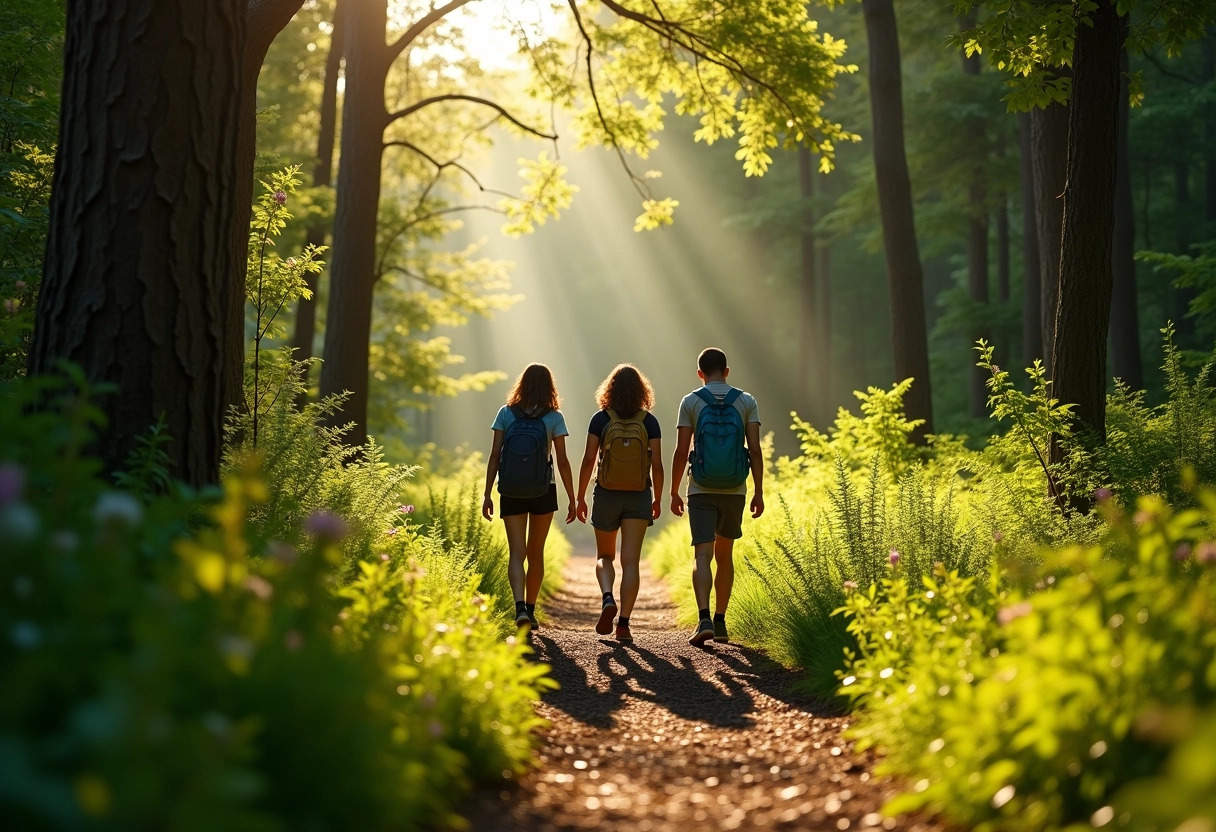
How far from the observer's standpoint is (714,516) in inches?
295

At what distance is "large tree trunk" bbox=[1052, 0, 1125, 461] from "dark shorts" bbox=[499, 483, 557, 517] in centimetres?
357

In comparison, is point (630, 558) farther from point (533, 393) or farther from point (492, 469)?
point (533, 393)

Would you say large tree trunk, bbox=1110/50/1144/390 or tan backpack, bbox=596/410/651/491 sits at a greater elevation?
large tree trunk, bbox=1110/50/1144/390

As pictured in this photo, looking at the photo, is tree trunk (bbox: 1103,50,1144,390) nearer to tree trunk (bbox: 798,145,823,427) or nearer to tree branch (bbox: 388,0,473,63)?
tree branch (bbox: 388,0,473,63)

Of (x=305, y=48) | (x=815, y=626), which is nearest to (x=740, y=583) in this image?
(x=815, y=626)

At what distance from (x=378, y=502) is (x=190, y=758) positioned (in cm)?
480

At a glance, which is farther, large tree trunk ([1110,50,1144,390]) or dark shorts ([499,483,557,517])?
large tree trunk ([1110,50,1144,390])

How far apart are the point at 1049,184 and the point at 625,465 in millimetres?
5826

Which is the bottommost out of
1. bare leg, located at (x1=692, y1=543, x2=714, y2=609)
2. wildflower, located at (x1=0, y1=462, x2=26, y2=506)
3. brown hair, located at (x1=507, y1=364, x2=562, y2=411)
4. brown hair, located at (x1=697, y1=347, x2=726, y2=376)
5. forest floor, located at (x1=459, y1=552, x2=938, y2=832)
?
forest floor, located at (x1=459, y1=552, x2=938, y2=832)

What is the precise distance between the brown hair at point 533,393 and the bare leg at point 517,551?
0.82 m

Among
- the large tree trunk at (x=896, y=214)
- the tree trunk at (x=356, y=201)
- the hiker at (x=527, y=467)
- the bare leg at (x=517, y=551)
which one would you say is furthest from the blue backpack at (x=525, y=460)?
the large tree trunk at (x=896, y=214)

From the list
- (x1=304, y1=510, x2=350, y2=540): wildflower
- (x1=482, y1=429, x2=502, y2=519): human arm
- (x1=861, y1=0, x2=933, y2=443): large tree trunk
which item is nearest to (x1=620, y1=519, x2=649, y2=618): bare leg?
(x1=482, y1=429, x2=502, y2=519): human arm

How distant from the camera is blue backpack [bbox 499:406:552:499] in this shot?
7449 millimetres

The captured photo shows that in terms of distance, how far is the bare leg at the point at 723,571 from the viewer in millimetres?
7594
